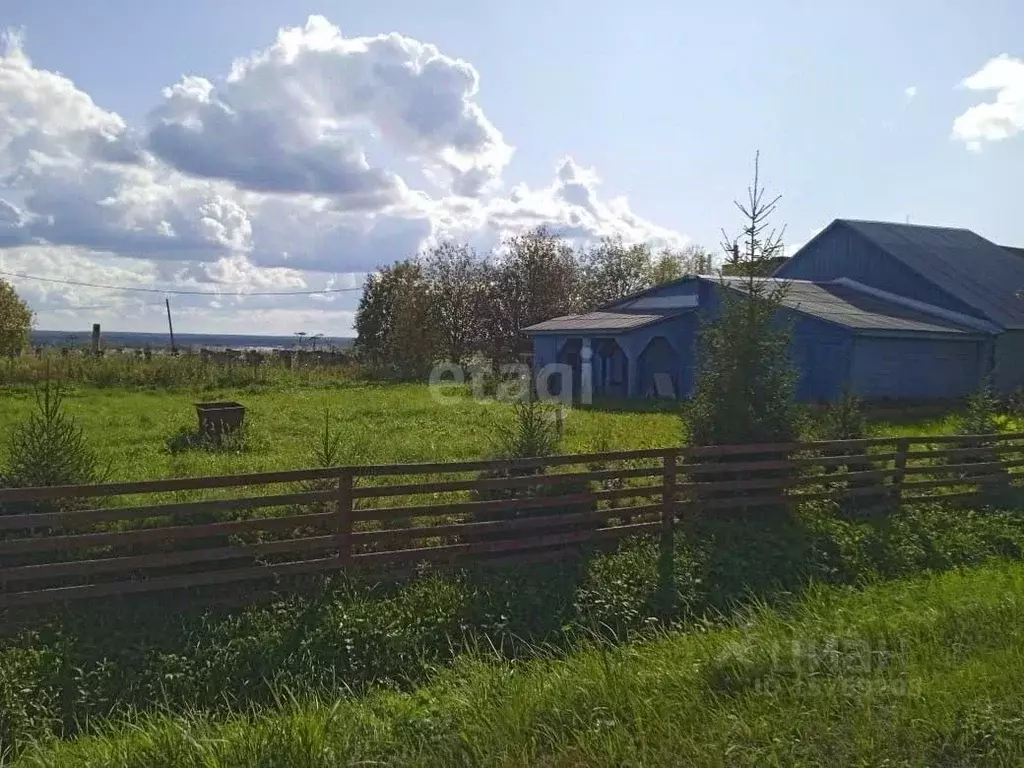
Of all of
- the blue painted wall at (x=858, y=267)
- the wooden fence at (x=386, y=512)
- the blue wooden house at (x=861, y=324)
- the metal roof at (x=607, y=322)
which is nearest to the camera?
the wooden fence at (x=386, y=512)

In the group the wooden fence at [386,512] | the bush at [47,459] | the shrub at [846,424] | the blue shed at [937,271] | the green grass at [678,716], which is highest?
the blue shed at [937,271]

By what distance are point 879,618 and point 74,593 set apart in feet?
20.5

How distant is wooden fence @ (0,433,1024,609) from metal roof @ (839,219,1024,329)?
54.2 ft

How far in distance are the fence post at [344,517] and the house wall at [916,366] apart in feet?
53.7

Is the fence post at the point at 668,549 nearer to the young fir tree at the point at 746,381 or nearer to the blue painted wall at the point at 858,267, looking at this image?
the young fir tree at the point at 746,381

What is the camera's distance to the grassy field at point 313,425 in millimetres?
11477

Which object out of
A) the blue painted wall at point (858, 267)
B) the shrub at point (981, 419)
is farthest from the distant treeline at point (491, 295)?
the shrub at point (981, 419)

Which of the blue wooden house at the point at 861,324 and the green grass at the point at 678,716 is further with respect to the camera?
the blue wooden house at the point at 861,324

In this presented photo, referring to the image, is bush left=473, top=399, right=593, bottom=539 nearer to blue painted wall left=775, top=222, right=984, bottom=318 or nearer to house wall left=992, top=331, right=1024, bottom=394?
house wall left=992, top=331, right=1024, bottom=394

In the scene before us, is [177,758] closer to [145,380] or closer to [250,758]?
[250,758]

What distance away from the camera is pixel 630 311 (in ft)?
94.6

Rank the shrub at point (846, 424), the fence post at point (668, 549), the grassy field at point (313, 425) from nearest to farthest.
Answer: the fence post at point (668, 549) → the grassy field at point (313, 425) → the shrub at point (846, 424)

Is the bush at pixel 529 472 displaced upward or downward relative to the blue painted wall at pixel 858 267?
downward

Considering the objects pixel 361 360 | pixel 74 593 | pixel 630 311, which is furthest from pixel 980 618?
pixel 361 360
